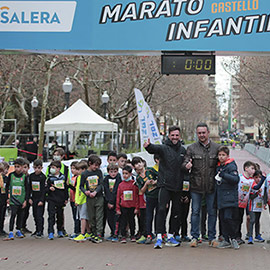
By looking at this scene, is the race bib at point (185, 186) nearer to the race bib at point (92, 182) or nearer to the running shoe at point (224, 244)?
the running shoe at point (224, 244)

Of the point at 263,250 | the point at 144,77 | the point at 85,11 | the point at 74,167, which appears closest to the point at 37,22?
the point at 85,11

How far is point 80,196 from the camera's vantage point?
401 inches

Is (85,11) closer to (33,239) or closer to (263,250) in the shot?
(33,239)

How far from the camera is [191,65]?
37.0ft

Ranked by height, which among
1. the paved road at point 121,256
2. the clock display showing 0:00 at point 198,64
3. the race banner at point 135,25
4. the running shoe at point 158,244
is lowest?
the paved road at point 121,256

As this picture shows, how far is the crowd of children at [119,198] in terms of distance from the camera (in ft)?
30.2

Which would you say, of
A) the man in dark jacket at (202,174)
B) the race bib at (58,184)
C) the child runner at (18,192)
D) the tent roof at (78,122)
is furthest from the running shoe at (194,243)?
the tent roof at (78,122)

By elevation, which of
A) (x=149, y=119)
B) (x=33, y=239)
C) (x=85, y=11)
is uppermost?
(x=85, y=11)

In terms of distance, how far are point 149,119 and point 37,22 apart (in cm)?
1072

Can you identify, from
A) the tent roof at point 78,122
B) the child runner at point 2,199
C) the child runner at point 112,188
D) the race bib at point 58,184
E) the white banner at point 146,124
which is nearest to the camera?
the child runner at point 112,188

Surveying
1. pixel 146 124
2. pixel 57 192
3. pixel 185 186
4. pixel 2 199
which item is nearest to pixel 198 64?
pixel 185 186

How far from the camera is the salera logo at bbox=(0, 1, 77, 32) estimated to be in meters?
11.5

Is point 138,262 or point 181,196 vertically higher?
point 181,196

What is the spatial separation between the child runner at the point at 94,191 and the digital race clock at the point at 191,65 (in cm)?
254
